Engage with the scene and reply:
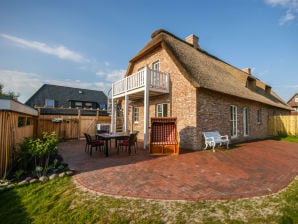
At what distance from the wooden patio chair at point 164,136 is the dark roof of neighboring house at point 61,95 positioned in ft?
69.5

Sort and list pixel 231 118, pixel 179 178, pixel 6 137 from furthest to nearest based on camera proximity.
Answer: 1. pixel 231 118
2. pixel 6 137
3. pixel 179 178

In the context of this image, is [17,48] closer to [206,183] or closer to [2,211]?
[2,211]

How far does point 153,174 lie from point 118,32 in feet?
31.1

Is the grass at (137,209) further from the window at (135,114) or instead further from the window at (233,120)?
the window at (135,114)

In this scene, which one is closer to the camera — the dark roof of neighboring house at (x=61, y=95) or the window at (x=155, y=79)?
the window at (x=155, y=79)

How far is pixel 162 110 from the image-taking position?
34.6 feet

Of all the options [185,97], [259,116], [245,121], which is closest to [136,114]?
[185,97]

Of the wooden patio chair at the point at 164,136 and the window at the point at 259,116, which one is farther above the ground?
the window at the point at 259,116

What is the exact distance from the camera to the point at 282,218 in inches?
97.3

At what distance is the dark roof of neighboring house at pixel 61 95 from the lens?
72.3 ft

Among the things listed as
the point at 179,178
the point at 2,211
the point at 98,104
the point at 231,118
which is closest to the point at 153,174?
the point at 179,178

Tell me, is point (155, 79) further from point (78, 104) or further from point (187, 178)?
point (78, 104)

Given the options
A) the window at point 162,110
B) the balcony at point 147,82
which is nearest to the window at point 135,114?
the balcony at point 147,82

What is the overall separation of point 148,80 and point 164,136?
11.5 feet
